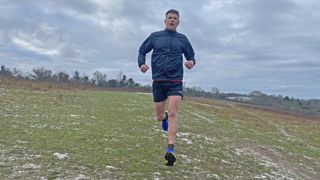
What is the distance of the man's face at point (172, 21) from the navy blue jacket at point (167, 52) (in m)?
0.10

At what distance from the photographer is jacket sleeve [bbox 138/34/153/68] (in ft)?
24.9

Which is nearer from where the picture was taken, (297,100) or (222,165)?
(222,165)

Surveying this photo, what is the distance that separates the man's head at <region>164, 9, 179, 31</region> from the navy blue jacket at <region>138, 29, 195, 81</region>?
0.36 ft

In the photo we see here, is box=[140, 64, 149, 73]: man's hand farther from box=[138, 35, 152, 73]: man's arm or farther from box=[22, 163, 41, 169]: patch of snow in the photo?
box=[22, 163, 41, 169]: patch of snow

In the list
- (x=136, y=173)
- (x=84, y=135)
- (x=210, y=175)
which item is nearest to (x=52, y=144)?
(x=84, y=135)

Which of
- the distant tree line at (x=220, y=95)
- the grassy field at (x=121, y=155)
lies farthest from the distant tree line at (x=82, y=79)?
the grassy field at (x=121, y=155)

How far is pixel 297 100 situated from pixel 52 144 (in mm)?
141704

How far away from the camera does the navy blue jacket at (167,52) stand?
24.1 feet

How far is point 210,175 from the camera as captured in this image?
803cm

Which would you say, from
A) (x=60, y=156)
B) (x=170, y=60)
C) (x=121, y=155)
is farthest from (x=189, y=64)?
(x=60, y=156)

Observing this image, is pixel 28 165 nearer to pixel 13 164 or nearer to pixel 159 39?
pixel 13 164

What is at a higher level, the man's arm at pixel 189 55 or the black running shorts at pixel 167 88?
the man's arm at pixel 189 55

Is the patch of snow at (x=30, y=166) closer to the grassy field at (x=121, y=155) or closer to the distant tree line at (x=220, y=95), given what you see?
the grassy field at (x=121, y=155)

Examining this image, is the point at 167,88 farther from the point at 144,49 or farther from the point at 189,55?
the point at 144,49
